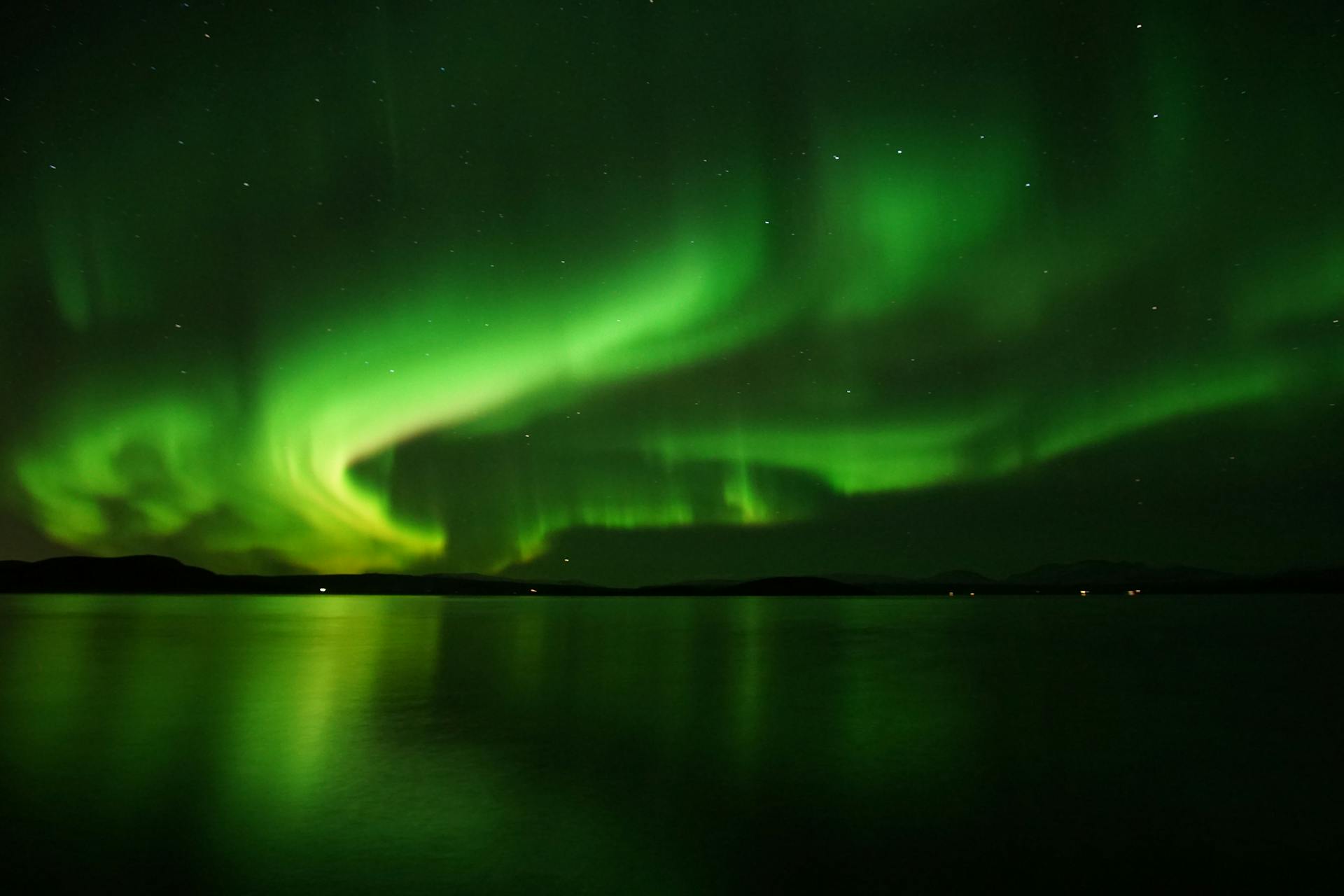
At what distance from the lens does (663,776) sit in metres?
11.3

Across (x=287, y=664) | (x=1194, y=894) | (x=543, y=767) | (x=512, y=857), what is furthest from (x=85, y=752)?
(x=287, y=664)

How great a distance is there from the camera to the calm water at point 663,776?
7734 millimetres

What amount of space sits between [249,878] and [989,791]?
7.94 meters

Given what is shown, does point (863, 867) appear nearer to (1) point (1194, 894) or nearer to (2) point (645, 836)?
(2) point (645, 836)

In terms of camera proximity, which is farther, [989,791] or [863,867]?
[989,791]

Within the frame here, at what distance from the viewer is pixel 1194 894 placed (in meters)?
7.10

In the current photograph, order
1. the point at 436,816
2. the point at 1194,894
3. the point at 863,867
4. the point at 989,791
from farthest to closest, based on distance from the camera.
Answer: the point at 989,791, the point at 436,816, the point at 863,867, the point at 1194,894

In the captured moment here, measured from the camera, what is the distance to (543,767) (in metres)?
11.7

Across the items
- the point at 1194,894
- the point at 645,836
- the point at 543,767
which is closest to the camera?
the point at 1194,894

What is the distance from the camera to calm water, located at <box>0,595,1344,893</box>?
305 inches

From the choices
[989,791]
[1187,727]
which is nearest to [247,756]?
[989,791]

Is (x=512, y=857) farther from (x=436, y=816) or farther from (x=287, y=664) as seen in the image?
Result: (x=287, y=664)

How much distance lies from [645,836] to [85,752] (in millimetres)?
9233

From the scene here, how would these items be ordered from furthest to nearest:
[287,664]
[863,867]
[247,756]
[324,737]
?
1. [287,664]
2. [324,737]
3. [247,756]
4. [863,867]
